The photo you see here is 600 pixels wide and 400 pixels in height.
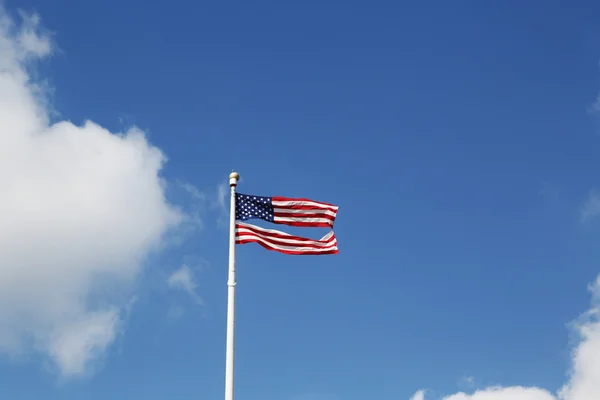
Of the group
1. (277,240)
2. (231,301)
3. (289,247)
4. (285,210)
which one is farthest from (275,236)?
(231,301)

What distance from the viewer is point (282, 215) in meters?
35.9

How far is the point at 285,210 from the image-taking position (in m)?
35.9

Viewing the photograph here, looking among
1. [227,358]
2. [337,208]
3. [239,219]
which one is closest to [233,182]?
[239,219]

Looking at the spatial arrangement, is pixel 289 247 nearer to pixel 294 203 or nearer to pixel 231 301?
pixel 294 203

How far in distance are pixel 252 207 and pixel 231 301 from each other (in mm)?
4370

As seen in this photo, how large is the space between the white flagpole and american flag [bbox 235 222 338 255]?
0.49 m

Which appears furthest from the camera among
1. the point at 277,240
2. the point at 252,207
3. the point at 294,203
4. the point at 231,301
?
the point at 294,203

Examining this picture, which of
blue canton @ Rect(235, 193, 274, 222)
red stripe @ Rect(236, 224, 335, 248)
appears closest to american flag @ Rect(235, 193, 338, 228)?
blue canton @ Rect(235, 193, 274, 222)

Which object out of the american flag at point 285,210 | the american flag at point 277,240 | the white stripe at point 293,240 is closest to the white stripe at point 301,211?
the american flag at point 285,210

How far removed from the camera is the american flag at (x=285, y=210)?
35406 mm

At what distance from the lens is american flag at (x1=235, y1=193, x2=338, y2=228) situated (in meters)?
35.4

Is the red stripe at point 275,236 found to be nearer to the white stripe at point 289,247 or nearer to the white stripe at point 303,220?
the white stripe at point 289,247

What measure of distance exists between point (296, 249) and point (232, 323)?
14.3ft

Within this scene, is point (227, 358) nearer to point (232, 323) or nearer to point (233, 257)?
point (232, 323)
